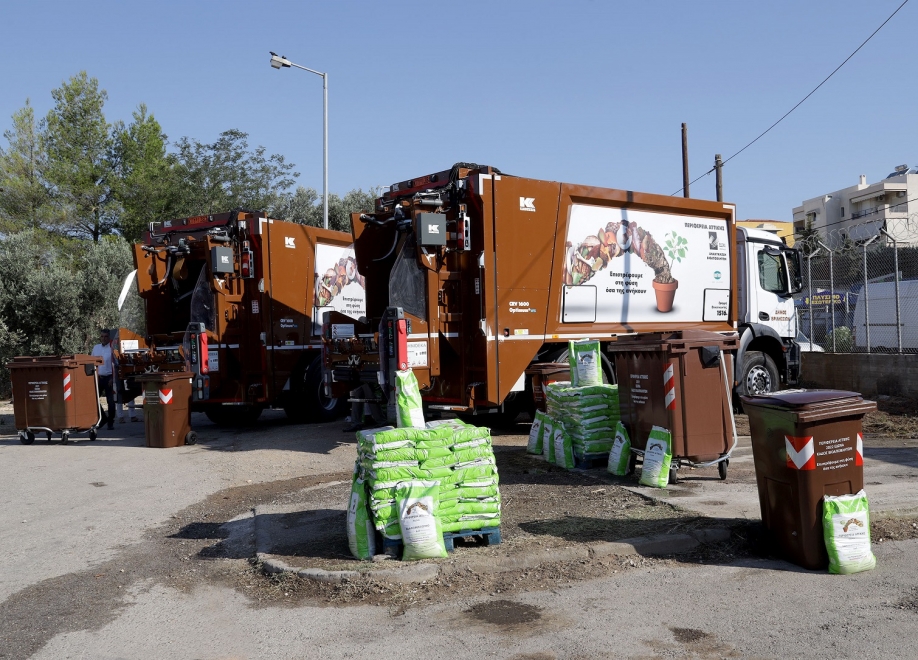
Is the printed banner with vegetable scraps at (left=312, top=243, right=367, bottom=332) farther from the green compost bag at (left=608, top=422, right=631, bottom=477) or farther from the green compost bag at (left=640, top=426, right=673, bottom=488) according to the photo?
the green compost bag at (left=640, top=426, right=673, bottom=488)

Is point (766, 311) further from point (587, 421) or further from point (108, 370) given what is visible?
point (108, 370)

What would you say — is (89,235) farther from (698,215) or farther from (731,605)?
(731,605)

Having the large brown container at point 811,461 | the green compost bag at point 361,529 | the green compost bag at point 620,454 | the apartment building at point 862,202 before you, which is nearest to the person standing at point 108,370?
the green compost bag at point 620,454

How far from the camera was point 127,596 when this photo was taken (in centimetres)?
532

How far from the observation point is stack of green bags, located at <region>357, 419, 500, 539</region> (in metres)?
5.45

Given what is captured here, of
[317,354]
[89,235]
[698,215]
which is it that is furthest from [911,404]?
[89,235]

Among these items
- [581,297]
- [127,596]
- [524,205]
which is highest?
[524,205]

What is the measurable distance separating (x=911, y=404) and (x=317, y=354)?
956 centimetres

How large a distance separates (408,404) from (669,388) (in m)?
2.96

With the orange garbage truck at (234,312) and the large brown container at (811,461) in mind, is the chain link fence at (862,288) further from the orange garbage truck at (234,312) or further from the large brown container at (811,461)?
the large brown container at (811,461)

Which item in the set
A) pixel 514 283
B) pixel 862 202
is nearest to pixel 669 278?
pixel 514 283

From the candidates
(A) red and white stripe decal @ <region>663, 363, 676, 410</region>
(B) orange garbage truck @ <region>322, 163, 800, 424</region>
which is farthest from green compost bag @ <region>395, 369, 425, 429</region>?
(B) orange garbage truck @ <region>322, 163, 800, 424</region>

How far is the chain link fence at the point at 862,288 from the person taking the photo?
14227 millimetres

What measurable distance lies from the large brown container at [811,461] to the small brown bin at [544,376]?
186 inches
